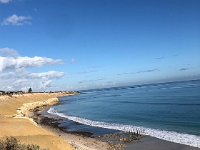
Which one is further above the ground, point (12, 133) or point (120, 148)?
point (12, 133)

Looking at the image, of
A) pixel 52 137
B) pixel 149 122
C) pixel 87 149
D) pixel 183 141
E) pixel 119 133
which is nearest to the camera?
pixel 52 137

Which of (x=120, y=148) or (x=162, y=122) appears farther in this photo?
(x=162, y=122)

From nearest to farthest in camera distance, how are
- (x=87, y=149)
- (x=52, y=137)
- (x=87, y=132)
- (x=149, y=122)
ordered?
(x=52, y=137) < (x=87, y=149) < (x=87, y=132) < (x=149, y=122)

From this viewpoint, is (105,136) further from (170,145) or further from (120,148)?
(170,145)

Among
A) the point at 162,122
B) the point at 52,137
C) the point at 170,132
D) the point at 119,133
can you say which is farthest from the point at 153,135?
the point at 52,137

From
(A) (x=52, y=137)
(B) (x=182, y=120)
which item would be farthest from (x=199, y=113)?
(A) (x=52, y=137)

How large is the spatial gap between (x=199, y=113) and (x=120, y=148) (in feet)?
72.1

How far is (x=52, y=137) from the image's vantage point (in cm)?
2569

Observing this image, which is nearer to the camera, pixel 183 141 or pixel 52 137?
pixel 52 137

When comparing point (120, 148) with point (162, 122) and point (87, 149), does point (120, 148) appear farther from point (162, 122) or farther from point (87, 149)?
point (162, 122)

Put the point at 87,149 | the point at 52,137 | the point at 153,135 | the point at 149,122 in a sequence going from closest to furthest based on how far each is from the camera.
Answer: the point at 52,137 → the point at 87,149 → the point at 153,135 → the point at 149,122

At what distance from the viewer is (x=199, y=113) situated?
48.7m

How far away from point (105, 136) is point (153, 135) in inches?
228

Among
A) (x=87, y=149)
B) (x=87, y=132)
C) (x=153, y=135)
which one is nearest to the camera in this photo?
(x=87, y=149)
